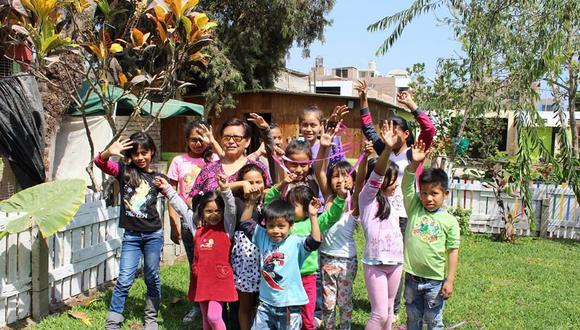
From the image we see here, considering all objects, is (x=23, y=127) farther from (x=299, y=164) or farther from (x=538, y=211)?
(x=538, y=211)

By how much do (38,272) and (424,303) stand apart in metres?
2.93

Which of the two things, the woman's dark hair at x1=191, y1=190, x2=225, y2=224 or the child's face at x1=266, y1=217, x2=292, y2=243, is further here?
the woman's dark hair at x1=191, y1=190, x2=225, y2=224

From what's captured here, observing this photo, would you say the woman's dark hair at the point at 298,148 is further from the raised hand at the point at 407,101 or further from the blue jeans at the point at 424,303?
the blue jeans at the point at 424,303

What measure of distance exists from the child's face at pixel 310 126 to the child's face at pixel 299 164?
363 mm

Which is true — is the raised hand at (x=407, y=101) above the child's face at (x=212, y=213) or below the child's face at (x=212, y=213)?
above

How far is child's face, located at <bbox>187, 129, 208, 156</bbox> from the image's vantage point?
4141 mm

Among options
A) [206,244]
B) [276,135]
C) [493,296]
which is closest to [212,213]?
[206,244]

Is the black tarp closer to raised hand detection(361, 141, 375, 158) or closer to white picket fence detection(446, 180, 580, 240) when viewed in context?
raised hand detection(361, 141, 375, 158)

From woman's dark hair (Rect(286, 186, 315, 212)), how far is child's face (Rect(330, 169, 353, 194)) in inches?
6.8

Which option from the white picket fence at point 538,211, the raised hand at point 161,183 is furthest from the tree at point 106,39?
the white picket fence at point 538,211

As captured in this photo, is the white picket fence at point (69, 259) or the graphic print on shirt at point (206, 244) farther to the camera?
the white picket fence at point (69, 259)

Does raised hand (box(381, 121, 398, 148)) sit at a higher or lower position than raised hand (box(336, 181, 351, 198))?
higher

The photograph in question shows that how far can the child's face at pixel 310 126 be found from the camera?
3850 millimetres

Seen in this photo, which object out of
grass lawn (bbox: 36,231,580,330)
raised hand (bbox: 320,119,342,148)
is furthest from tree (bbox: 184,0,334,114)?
raised hand (bbox: 320,119,342,148)
